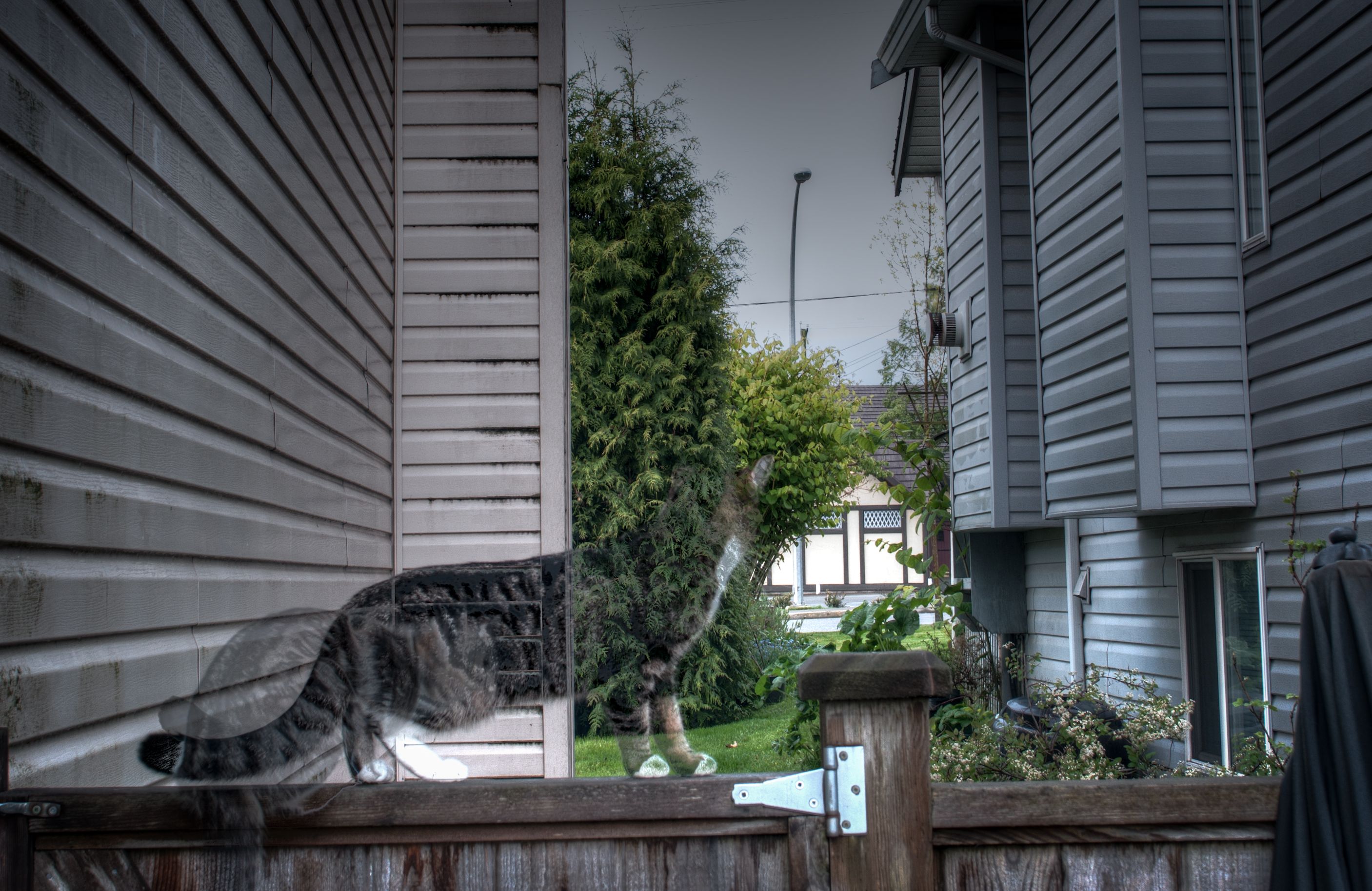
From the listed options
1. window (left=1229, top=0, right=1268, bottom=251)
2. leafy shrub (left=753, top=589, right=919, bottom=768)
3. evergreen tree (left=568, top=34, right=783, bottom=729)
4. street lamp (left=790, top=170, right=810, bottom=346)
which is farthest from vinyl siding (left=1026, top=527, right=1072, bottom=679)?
street lamp (left=790, top=170, right=810, bottom=346)

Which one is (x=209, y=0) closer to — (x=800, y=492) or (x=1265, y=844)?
(x=1265, y=844)

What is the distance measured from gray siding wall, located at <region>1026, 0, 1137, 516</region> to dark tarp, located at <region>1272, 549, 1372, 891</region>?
6.65ft

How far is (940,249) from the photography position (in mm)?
7539

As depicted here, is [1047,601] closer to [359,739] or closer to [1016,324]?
[1016,324]

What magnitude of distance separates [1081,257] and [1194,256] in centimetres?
52

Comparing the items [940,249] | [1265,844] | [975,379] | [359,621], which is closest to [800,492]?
[940,249]

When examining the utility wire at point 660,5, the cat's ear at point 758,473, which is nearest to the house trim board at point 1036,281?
the cat's ear at point 758,473

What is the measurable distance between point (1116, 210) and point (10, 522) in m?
3.21

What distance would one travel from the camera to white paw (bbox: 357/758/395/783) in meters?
1.23

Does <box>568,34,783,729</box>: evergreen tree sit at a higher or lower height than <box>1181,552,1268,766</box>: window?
higher

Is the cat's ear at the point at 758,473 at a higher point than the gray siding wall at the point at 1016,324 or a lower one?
lower

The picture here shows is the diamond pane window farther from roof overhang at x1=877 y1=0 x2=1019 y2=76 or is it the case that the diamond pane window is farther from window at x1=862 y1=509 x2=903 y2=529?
roof overhang at x1=877 y1=0 x2=1019 y2=76

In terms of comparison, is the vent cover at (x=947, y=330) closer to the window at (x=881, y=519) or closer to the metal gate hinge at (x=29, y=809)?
the metal gate hinge at (x=29, y=809)

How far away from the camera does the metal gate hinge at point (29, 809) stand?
1.03m
